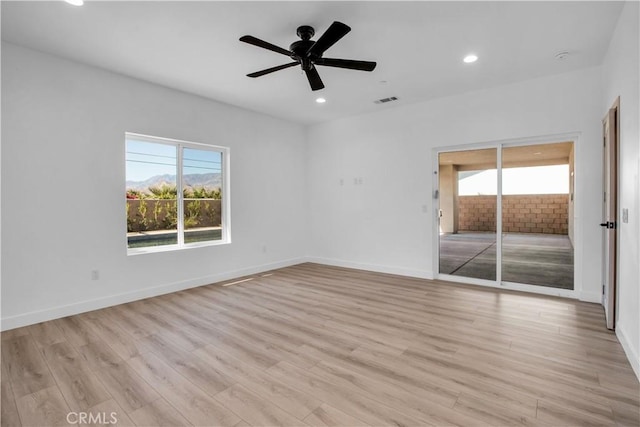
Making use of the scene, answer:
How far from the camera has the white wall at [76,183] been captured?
10.5ft

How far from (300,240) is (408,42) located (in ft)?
14.2

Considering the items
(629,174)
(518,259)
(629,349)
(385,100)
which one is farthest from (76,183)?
(518,259)

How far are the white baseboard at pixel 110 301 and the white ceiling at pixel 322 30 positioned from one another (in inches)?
111

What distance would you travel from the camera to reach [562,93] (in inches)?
156

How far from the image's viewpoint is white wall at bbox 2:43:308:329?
125 inches

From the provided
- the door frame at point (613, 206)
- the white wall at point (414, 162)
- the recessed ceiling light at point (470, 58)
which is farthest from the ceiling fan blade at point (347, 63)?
the white wall at point (414, 162)

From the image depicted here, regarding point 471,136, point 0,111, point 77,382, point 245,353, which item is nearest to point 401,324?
point 245,353

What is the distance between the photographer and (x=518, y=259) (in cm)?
624

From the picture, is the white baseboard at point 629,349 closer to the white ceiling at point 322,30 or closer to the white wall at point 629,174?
the white wall at point 629,174

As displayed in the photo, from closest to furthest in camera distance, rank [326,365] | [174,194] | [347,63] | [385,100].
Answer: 1. [326,365]
2. [347,63]
3. [174,194]
4. [385,100]

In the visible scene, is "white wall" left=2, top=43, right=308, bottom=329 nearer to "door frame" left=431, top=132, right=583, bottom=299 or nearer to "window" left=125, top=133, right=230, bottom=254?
"window" left=125, top=133, right=230, bottom=254

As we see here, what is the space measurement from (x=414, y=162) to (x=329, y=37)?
10.3 ft

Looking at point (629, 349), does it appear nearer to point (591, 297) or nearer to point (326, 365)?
point (591, 297)

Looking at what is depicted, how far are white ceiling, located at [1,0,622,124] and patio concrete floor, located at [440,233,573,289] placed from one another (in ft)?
9.60
